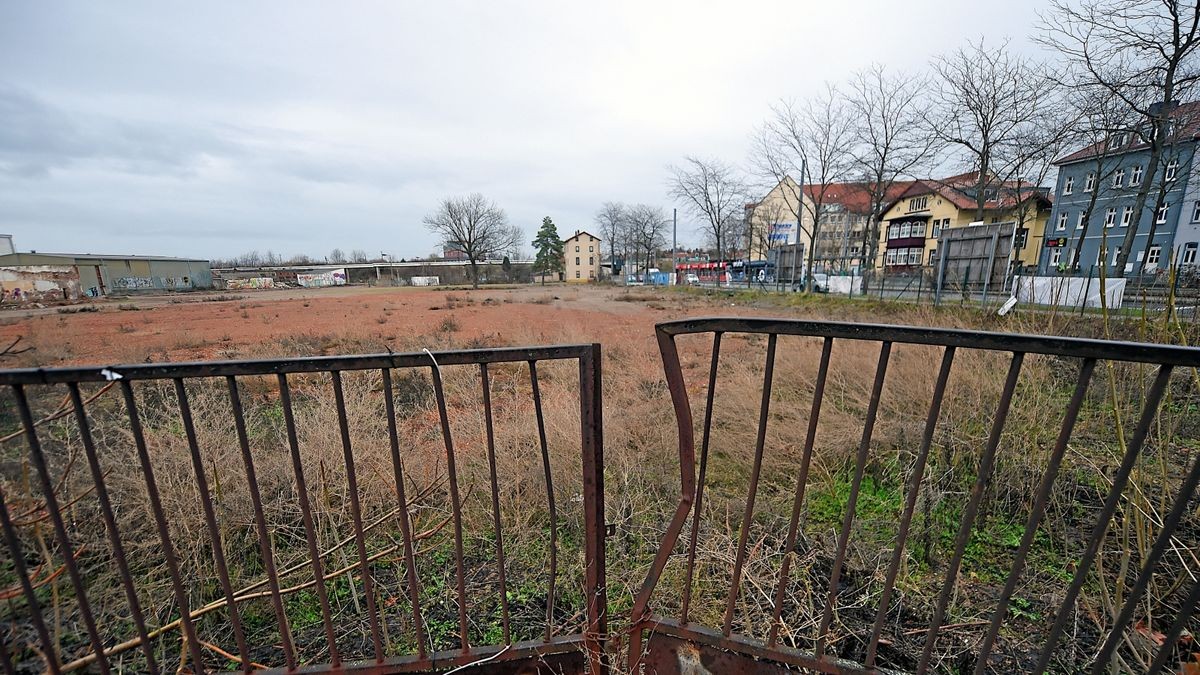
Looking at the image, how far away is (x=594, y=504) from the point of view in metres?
1.81

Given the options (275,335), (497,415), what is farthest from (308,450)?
(275,335)

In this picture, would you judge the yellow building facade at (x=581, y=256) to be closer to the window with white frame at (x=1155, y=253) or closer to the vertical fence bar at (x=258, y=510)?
the window with white frame at (x=1155, y=253)

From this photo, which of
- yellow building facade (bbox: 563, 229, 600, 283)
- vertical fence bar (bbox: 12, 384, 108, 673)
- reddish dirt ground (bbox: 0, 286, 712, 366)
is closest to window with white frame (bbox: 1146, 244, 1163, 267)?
reddish dirt ground (bbox: 0, 286, 712, 366)

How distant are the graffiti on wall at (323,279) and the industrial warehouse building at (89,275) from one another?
12027 millimetres

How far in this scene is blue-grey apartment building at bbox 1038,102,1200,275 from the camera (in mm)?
20812

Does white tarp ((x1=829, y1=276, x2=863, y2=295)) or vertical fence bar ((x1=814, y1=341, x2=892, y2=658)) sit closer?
vertical fence bar ((x1=814, y1=341, x2=892, y2=658))

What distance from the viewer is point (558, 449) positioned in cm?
416

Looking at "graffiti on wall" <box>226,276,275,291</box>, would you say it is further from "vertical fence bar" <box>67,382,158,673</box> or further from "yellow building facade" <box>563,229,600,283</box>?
"vertical fence bar" <box>67,382,158,673</box>

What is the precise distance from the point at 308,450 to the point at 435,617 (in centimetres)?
203

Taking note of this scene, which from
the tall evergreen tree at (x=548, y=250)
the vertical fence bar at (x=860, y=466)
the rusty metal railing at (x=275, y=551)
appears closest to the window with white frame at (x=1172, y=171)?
the vertical fence bar at (x=860, y=466)

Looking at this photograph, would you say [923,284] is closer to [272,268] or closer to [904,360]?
[904,360]

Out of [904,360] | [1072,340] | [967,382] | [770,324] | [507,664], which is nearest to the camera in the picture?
[1072,340]

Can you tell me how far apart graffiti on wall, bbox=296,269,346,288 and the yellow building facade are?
36.7 meters

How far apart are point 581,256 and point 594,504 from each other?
74.8m
